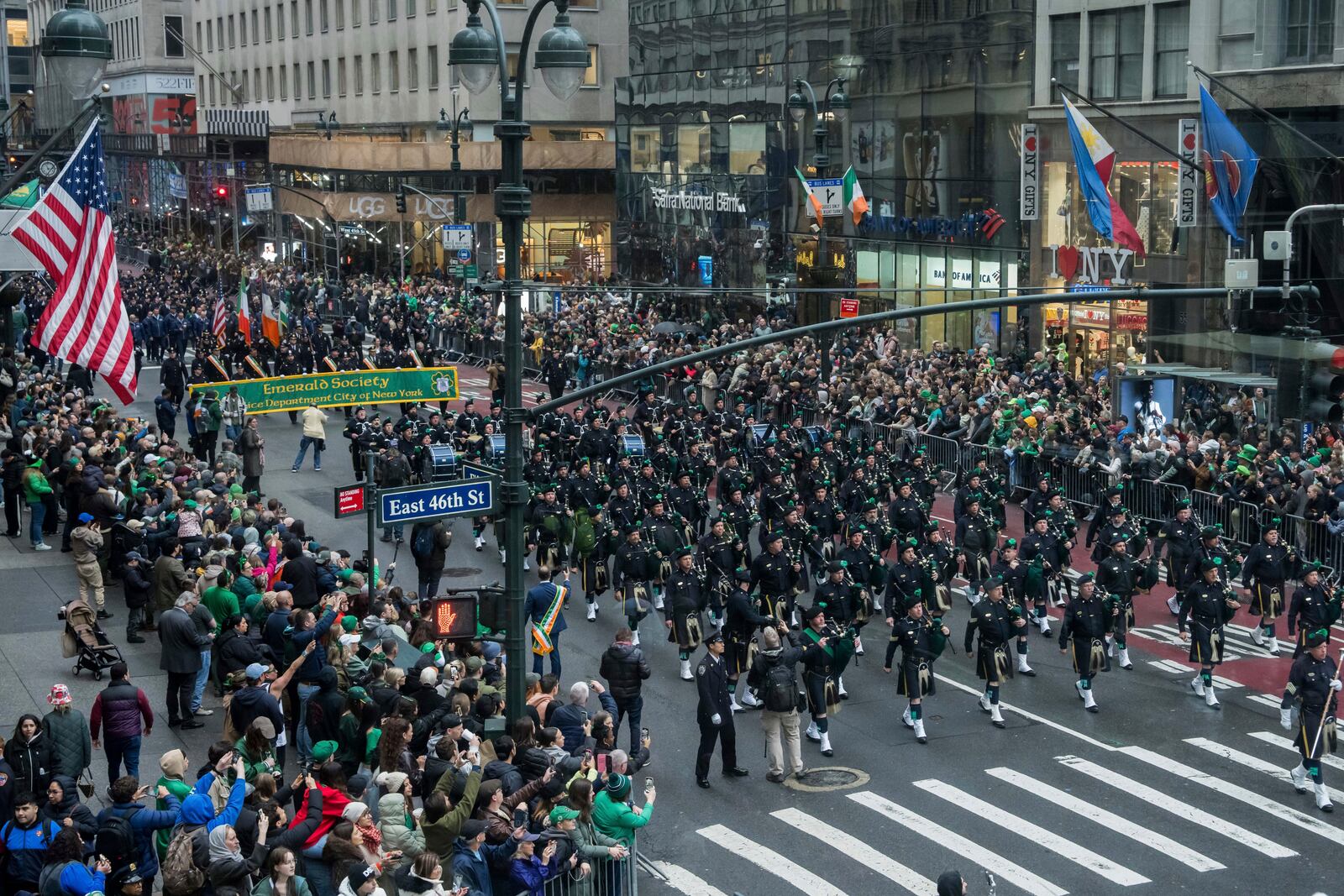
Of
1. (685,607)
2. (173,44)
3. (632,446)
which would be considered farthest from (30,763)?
(173,44)

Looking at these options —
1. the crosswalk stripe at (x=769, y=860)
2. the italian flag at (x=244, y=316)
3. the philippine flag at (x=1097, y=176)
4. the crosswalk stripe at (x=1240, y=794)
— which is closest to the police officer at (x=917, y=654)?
the crosswalk stripe at (x=1240, y=794)

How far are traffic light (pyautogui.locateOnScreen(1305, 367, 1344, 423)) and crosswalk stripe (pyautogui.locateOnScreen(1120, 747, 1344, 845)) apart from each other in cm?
1603

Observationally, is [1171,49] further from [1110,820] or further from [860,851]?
[860,851]

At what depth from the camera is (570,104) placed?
76062mm

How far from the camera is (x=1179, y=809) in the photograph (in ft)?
55.1

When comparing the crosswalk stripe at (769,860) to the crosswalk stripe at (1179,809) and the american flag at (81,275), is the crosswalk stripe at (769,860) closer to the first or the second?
the crosswalk stripe at (1179,809)

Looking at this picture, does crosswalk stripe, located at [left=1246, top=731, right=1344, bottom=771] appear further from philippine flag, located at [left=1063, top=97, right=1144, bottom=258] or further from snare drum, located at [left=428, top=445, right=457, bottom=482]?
philippine flag, located at [left=1063, top=97, right=1144, bottom=258]

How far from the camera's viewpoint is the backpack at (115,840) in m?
12.9

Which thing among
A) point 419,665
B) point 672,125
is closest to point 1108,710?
point 419,665

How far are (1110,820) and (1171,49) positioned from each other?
26.5m

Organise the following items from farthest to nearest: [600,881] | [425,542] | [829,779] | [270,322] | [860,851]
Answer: [270,322]
[425,542]
[829,779]
[860,851]
[600,881]

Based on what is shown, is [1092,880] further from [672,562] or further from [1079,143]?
[1079,143]

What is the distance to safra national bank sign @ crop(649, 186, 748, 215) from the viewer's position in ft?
188

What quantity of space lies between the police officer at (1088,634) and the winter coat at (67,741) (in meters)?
10.7
